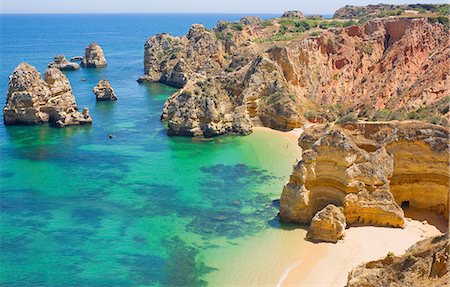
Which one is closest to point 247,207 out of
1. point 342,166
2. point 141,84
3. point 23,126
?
point 342,166

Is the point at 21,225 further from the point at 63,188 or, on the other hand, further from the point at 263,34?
the point at 263,34

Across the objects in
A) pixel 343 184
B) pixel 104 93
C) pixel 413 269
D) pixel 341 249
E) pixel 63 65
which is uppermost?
pixel 413 269

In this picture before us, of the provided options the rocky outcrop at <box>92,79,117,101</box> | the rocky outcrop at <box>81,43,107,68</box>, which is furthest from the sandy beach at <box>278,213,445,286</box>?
the rocky outcrop at <box>81,43,107,68</box>

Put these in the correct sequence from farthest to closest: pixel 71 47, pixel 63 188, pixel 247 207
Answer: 1. pixel 71 47
2. pixel 63 188
3. pixel 247 207

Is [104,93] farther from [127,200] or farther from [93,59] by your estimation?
[93,59]

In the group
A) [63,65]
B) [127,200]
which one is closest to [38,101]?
[127,200]

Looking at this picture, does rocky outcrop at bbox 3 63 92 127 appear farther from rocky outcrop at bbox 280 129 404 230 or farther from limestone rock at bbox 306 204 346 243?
limestone rock at bbox 306 204 346 243

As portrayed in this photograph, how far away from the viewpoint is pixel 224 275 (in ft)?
93.8

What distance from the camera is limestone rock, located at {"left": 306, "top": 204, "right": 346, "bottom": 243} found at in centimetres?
3095

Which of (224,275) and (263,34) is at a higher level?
(263,34)

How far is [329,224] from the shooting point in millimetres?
30922

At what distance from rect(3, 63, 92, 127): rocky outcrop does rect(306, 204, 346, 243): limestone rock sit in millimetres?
41302

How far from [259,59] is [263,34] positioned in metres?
39.0

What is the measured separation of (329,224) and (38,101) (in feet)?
150
